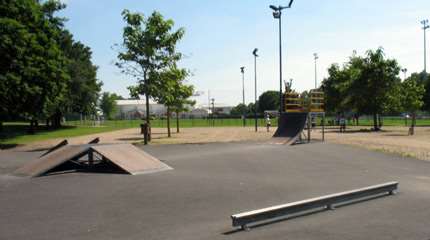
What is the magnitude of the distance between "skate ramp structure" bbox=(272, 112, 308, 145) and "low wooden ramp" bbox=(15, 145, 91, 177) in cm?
1255

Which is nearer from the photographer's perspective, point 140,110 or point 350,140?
point 350,140

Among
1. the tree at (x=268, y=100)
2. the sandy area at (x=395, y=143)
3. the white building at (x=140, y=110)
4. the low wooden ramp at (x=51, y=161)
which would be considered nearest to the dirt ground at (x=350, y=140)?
the sandy area at (x=395, y=143)

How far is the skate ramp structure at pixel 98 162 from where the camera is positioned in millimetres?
14836

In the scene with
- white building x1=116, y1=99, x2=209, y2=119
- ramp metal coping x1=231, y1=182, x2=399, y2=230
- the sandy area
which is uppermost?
white building x1=116, y1=99, x2=209, y2=119

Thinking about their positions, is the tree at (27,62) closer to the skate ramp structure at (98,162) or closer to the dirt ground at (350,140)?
the dirt ground at (350,140)

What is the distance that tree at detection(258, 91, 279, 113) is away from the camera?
15625 centimetres

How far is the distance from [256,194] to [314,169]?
16.4ft

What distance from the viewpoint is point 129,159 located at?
15.7m

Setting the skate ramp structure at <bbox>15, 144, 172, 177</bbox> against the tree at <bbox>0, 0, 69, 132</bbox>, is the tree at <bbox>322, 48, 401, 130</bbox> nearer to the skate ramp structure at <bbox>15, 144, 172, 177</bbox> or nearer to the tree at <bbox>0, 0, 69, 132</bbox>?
the tree at <bbox>0, 0, 69, 132</bbox>

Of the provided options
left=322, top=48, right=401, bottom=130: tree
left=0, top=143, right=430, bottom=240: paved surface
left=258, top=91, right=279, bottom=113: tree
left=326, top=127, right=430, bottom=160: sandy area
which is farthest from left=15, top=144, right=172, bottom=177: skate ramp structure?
left=258, top=91, right=279, bottom=113: tree

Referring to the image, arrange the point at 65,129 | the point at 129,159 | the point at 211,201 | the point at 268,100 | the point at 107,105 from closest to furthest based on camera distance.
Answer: the point at 211,201 < the point at 129,159 < the point at 65,129 < the point at 107,105 < the point at 268,100

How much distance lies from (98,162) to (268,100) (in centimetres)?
14531

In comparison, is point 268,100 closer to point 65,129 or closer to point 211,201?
point 65,129

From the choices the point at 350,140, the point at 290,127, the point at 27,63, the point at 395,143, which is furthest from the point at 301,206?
the point at 27,63
